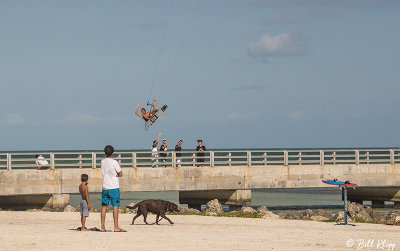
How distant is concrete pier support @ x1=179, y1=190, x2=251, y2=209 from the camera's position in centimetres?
3288

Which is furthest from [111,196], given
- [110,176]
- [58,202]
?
[58,202]

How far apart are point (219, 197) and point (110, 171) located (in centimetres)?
1821

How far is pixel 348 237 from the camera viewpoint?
16.4m

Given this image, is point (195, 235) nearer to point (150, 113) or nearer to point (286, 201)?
point (150, 113)

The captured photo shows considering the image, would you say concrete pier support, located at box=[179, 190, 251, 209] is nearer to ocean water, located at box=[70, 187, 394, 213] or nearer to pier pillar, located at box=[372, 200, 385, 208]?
ocean water, located at box=[70, 187, 394, 213]

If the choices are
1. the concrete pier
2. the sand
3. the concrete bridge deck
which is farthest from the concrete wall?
the sand

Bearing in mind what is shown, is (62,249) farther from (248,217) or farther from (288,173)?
(288,173)

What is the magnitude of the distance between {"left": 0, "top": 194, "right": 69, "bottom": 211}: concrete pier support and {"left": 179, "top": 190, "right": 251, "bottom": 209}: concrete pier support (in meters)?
6.28

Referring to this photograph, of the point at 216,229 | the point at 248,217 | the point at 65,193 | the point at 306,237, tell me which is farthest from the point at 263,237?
the point at 65,193

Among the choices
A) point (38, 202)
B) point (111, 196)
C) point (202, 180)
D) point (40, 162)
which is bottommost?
point (38, 202)

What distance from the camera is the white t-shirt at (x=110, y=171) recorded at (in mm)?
15703

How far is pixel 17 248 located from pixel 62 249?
2.73ft

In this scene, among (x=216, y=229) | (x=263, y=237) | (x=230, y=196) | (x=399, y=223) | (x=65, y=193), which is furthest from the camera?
(x=230, y=196)

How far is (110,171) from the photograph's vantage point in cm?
1573
